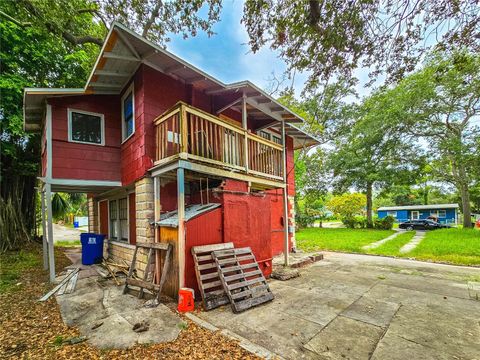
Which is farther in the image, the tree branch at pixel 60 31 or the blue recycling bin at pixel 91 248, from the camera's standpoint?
the tree branch at pixel 60 31

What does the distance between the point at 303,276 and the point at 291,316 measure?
2.74 m

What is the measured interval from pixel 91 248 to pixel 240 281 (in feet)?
18.4

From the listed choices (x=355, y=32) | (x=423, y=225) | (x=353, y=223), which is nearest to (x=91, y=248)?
(x=355, y=32)

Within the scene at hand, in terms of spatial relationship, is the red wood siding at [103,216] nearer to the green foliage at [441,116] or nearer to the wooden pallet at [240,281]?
the wooden pallet at [240,281]

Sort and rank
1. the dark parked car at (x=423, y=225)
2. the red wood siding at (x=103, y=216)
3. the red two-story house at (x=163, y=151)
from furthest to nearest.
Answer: the dark parked car at (x=423, y=225), the red wood siding at (x=103, y=216), the red two-story house at (x=163, y=151)

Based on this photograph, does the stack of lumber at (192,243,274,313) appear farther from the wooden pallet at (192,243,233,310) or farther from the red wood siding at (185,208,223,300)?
the red wood siding at (185,208,223,300)

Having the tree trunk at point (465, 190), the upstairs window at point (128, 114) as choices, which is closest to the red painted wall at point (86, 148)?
the upstairs window at point (128, 114)

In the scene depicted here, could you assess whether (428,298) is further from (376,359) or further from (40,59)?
(40,59)

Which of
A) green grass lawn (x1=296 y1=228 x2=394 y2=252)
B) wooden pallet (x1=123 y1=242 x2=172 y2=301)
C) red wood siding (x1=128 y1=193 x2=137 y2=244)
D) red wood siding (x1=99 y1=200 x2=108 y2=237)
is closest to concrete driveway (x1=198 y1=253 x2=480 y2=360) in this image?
wooden pallet (x1=123 y1=242 x2=172 y2=301)

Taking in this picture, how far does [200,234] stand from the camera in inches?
189

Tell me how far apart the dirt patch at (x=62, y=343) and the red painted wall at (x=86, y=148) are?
3286 millimetres

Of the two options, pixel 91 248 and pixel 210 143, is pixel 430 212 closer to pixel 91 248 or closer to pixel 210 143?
pixel 210 143

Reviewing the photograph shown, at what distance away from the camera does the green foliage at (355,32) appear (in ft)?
13.9

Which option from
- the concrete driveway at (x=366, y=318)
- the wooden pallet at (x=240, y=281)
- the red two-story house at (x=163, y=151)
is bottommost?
the concrete driveway at (x=366, y=318)
